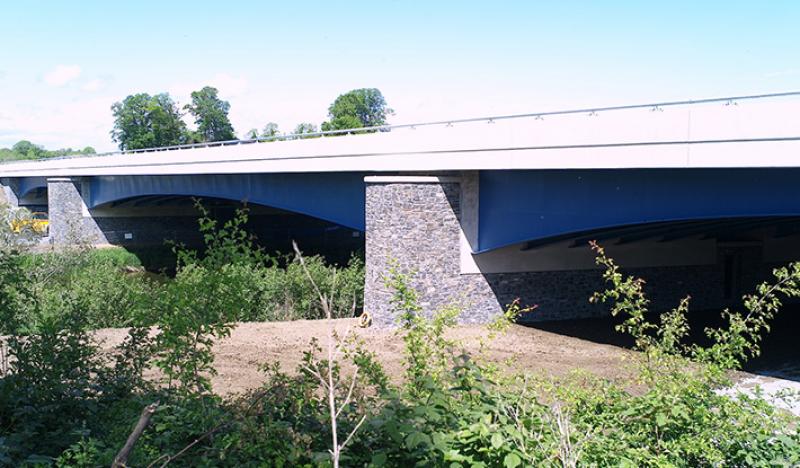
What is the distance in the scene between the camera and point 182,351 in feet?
20.6

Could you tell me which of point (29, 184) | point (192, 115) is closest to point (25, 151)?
point (192, 115)

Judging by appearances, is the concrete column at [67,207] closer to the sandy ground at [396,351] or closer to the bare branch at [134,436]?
the sandy ground at [396,351]

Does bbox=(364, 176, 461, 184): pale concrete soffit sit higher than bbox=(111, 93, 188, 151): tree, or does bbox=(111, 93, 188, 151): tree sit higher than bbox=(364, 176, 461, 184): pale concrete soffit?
bbox=(111, 93, 188, 151): tree

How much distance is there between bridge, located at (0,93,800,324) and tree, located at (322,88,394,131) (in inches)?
2038

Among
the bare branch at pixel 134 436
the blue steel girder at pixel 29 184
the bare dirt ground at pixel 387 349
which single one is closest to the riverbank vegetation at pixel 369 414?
the bare branch at pixel 134 436

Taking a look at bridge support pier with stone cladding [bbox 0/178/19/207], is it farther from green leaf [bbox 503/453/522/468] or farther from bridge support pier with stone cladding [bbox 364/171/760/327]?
green leaf [bbox 503/453/522/468]

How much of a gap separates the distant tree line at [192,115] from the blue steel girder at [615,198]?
59.9 meters

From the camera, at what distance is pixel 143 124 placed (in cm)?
8106

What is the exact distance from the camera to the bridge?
1070 cm

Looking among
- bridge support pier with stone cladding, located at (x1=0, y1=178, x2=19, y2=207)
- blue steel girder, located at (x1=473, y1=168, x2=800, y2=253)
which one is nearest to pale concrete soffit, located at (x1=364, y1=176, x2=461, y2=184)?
blue steel girder, located at (x1=473, y1=168, x2=800, y2=253)

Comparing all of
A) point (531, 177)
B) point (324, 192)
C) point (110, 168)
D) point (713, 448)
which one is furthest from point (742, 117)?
point (110, 168)

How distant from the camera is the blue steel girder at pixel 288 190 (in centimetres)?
1892

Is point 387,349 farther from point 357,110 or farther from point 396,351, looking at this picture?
point 357,110

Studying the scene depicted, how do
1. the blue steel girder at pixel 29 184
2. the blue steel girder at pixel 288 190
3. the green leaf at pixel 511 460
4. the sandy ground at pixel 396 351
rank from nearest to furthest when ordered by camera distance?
the green leaf at pixel 511 460
the sandy ground at pixel 396 351
the blue steel girder at pixel 288 190
the blue steel girder at pixel 29 184
